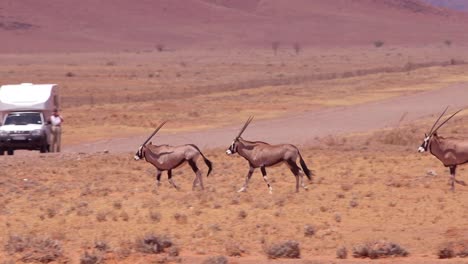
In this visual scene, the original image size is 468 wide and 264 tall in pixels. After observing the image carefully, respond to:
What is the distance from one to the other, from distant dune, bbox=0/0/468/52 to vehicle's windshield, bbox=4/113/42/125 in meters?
117

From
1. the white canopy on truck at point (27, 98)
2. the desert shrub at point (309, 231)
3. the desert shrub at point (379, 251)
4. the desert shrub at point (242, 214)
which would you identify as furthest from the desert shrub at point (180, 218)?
the white canopy on truck at point (27, 98)

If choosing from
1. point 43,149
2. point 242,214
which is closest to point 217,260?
point 242,214

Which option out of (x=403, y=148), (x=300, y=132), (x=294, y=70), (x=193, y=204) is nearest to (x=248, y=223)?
(x=193, y=204)

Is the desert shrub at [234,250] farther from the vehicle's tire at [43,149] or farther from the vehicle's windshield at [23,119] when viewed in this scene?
the vehicle's windshield at [23,119]

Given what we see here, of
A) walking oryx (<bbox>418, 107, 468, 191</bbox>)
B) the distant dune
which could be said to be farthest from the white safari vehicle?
the distant dune

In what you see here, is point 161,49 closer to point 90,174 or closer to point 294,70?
point 294,70

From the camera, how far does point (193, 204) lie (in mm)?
19078

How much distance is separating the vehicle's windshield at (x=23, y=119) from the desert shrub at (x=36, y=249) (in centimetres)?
1900

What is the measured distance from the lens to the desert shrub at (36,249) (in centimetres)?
1369

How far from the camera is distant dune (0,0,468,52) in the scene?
161500 millimetres

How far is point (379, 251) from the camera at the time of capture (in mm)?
13547

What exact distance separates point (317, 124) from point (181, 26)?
133770 millimetres

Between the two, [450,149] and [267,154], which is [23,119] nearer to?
[267,154]

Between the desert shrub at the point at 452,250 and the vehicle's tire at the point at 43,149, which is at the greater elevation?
the desert shrub at the point at 452,250
